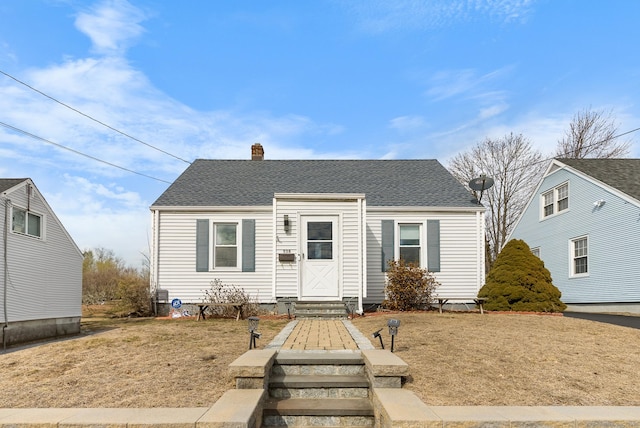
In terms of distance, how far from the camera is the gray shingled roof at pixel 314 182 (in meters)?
15.0

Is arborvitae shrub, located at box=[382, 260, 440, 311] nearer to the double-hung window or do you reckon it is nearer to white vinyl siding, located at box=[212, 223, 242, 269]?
the double-hung window

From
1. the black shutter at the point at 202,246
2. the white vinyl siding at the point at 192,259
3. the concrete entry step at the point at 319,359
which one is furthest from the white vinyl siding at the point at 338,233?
the concrete entry step at the point at 319,359

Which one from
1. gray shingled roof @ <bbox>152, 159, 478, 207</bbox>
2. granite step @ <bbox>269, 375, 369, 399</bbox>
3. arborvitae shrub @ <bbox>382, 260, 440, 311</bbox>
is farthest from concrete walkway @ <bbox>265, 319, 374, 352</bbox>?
gray shingled roof @ <bbox>152, 159, 478, 207</bbox>

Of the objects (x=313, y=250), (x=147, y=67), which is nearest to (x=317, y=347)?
(x=313, y=250)

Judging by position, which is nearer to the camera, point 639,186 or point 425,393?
point 425,393

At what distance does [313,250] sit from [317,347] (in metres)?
6.12

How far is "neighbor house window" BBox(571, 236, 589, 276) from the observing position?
18594mm

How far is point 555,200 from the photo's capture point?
808 inches

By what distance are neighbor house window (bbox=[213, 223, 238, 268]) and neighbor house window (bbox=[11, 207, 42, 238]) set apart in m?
4.80

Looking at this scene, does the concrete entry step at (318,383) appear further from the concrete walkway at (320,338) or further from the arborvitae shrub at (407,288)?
the arborvitae shrub at (407,288)

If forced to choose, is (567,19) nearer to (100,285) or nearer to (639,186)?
(639,186)

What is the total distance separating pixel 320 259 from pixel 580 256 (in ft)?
40.1

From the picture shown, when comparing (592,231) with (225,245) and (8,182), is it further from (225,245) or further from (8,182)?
(8,182)

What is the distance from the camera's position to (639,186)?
16.8 metres
